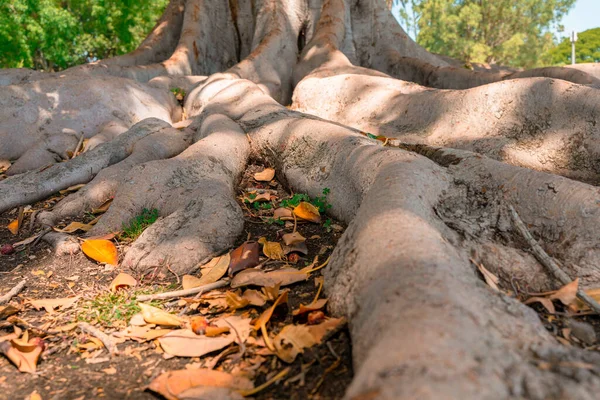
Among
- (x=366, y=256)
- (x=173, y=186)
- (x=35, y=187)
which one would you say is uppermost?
(x=366, y=256)

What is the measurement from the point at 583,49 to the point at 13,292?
149 feet

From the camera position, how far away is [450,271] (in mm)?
1599

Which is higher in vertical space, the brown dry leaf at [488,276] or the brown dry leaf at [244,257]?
the brown dry leaf at [488,276]

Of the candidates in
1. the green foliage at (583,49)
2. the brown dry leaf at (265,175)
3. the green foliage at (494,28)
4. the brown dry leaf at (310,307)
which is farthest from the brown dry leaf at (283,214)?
the green foliage at (583,49)

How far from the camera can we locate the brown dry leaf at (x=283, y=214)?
124 inches

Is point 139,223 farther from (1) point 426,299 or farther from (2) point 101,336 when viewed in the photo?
(1) point 426,299

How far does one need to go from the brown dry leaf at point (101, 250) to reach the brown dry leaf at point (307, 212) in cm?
113

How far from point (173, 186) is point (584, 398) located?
274cm

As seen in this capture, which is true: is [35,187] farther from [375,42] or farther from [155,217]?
[375,42]

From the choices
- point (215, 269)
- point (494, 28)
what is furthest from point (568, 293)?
point (494, 28)

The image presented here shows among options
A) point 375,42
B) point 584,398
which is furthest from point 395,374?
point 375,42

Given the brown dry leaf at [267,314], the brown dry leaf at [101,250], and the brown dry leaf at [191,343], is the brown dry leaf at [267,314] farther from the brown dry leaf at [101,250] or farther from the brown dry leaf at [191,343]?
the brown dry leaf at [101,250]

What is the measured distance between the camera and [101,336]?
6.73 ft

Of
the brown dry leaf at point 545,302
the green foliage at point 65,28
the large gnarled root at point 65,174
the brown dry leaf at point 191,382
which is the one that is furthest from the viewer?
the green foliage at point 65,28
